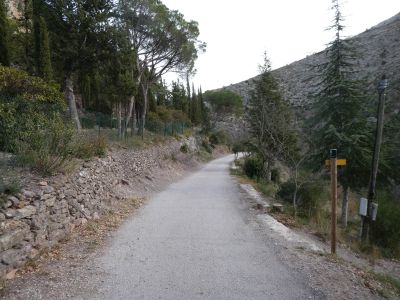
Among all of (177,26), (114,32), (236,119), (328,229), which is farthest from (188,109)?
(328,229)

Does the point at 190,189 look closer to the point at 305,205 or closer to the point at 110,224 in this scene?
the point at 305,205

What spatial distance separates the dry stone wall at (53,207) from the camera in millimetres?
5238

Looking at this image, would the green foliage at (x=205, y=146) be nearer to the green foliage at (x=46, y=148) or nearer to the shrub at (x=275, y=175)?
the shrub at (x=275, y=175)

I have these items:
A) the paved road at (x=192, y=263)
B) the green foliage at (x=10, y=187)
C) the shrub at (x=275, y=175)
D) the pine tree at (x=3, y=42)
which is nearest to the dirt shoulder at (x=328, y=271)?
the paved road at (x=192, y=263)

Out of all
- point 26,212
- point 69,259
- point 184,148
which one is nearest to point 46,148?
point 26,212

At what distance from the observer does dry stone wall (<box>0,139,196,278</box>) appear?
524 centimetres

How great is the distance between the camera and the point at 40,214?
6262 millimetres

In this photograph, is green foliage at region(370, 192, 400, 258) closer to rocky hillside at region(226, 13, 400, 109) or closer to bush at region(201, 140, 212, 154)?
rocky hillside at region(226, 13, 400, 109)

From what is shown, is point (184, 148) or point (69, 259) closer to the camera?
point (69, 259)

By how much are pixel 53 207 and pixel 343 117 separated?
12633mm

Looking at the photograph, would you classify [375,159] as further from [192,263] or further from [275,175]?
[275,175]

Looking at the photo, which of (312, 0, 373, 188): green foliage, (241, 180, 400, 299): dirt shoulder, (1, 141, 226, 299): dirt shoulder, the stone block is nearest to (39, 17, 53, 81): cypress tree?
(1, 141, 226, 299): dirt shoulder

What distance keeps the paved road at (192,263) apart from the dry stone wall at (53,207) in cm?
115

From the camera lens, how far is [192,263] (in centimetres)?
597
